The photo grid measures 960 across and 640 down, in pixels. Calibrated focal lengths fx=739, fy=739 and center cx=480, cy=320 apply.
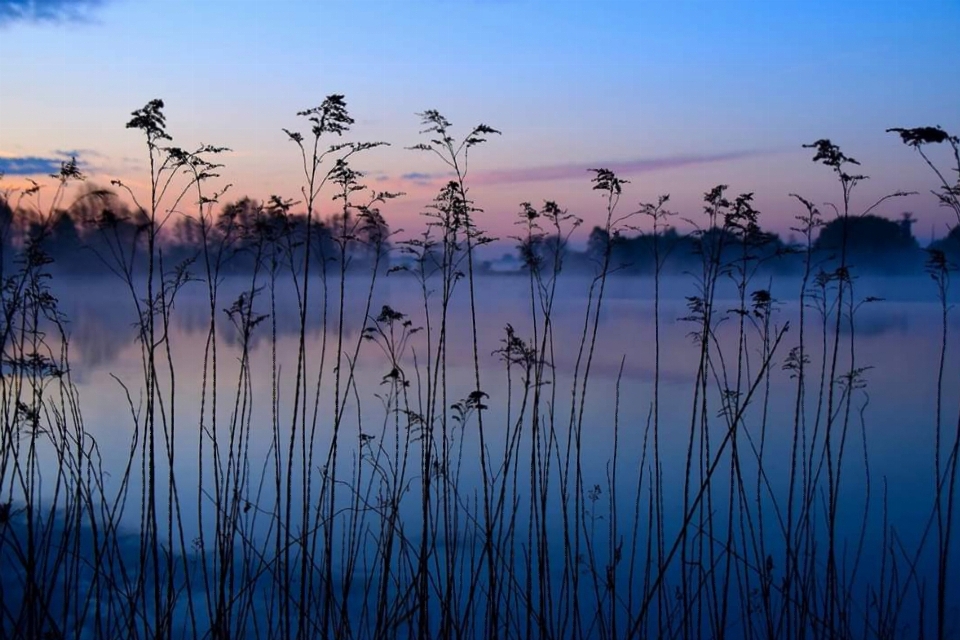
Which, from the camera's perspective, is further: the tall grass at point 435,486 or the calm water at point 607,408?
the calm water at point 607,408

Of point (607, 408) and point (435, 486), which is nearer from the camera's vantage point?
point (435, 486)

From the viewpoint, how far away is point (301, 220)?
2.82 m

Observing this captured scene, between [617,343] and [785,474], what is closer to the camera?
[785,474]

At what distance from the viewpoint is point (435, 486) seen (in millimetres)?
5199

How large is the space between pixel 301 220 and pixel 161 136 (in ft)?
2.39

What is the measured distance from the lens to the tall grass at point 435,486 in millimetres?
2537

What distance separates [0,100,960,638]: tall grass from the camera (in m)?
2.54

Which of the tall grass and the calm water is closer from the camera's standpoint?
the tall grass

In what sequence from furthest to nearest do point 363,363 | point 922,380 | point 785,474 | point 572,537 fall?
point 363,363
point 922,380
point 785,474
point 572,537

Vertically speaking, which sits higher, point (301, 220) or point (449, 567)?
point (301, 220)

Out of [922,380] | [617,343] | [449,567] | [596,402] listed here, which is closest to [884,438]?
[596,402]

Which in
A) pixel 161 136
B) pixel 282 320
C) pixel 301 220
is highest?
pixel 161 136

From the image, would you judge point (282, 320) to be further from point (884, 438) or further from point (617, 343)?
point (884, 438)

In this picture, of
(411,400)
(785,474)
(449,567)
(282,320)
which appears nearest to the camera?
(449,567)
